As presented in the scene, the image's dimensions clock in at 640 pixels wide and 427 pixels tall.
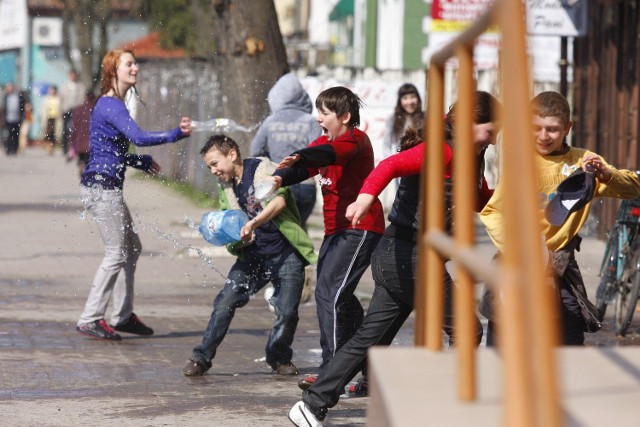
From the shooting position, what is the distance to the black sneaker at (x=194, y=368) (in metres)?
7.89

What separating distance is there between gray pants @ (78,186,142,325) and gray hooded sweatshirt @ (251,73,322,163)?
1.51 meters

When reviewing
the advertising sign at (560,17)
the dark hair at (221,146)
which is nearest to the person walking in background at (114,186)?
the dark hair at (221,146)

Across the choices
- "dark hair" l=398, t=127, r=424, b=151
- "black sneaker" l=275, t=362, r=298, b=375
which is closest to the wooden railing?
"dark hair" l=398, t=127, r=424, b=151

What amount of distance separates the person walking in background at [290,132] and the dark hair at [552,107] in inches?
175

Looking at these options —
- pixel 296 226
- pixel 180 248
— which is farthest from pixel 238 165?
pixel 180 248

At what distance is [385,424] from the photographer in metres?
3.38

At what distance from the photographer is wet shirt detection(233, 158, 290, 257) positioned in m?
7.95

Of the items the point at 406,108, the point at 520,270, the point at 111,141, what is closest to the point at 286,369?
the point at 111,141

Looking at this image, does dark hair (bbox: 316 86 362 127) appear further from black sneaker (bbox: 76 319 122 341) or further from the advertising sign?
the advertising sign

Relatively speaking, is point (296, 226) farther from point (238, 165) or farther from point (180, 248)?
point (180, 248)

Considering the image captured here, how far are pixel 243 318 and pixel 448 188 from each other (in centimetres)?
478

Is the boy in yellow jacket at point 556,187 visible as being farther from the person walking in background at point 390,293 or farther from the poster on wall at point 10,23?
the poster on wall at point 10,23

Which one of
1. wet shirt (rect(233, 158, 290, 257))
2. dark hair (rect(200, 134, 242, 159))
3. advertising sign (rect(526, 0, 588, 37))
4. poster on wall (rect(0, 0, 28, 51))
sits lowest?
wet shirt (rect(233, 158, 290, 257))

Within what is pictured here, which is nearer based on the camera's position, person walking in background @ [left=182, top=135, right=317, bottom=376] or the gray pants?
person walking in background @ [left=182, top=135, right=317, bottom=376]
